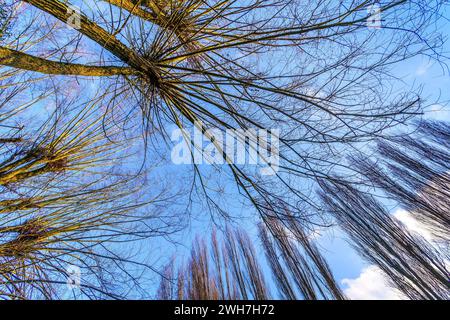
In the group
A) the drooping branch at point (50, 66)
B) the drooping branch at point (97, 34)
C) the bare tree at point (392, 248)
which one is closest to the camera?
the drooping branch at point (50, 66)

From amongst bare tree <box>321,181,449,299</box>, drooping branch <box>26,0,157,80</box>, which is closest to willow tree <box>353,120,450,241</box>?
bare tree <box>321,181,449,299</box>

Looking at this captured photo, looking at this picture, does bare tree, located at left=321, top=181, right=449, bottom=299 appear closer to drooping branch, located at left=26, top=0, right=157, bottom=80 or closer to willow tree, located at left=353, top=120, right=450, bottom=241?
willow tree, located at left=353, top=120, right=450, bottom=241

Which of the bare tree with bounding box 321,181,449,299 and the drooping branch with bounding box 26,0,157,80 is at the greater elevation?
the drooping branch with bounding box 26,0,157,80

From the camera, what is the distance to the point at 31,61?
6.95 feet

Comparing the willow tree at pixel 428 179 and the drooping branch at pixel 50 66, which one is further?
the willow tree at pixel 428 179

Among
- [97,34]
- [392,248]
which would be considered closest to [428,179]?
[392,248]

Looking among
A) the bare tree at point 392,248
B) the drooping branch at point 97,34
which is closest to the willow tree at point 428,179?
the bare tree at point 392,248

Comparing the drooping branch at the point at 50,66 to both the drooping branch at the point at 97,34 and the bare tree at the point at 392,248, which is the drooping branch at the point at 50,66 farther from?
the bare tree at the point at 392,248

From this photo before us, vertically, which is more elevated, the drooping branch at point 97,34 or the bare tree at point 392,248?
the drooping branch at point 97,34

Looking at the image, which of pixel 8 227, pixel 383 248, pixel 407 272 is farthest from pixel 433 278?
pixel 8 227
